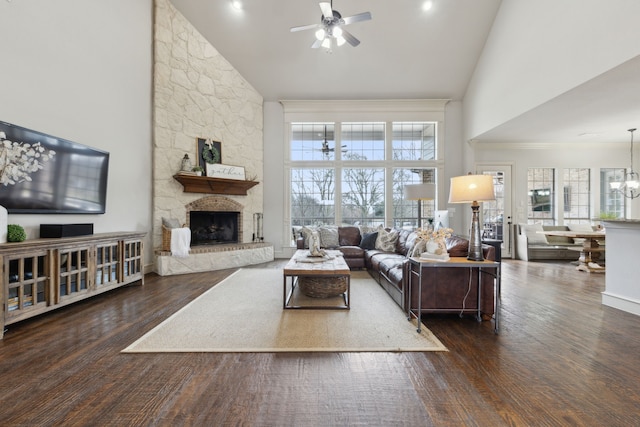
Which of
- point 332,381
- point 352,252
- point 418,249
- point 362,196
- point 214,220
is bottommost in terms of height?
point 332,381

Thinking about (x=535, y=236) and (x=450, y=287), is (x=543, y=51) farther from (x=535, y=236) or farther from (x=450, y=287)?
A: (x=535, y=236)

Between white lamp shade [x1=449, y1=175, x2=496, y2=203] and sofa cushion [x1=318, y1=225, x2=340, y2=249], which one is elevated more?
white lamp shade [x1=449, y1=175, x2=496, y2=203]

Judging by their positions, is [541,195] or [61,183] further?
[541,195]

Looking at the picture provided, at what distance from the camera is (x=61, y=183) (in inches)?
131

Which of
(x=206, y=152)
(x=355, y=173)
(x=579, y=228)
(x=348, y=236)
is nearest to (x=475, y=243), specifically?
(x=348, y=236)

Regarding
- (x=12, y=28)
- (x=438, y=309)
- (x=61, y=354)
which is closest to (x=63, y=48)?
(x=12, y=28)

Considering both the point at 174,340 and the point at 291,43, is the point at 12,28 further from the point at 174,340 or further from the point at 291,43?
the point at 291,43

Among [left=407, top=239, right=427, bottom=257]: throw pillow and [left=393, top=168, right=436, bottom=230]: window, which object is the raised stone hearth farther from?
[left=407, top=239, right=427, bottom=257]: throw pillow

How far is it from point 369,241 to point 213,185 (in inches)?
126

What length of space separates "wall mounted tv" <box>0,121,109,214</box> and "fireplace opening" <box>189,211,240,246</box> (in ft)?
6.19

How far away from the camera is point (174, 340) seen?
2367mm

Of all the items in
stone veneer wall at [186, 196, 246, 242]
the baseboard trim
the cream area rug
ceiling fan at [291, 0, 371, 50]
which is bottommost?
the cream area rug

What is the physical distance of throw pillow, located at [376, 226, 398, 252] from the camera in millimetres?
5027

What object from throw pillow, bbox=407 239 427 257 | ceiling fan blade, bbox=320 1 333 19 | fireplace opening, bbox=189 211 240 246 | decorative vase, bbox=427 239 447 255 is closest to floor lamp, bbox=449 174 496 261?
decorative vase, bbox=427 239 447 255
